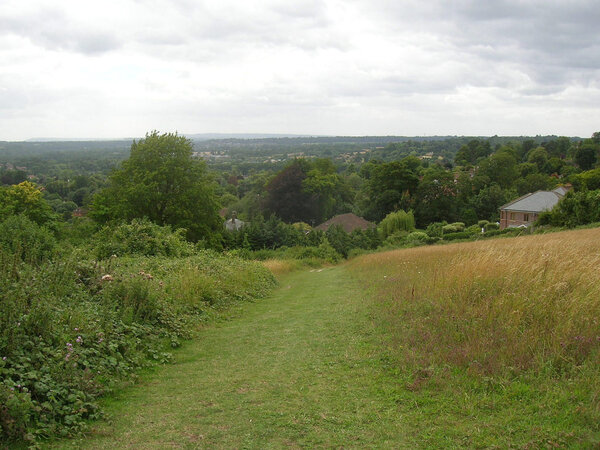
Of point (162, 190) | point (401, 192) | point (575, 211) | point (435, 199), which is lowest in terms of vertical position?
point (435, 199)

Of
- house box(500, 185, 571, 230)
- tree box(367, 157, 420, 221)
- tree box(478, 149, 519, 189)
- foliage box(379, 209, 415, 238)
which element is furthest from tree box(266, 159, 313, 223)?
tree box(478, 149, 519, 189)

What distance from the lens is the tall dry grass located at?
5.49 metres

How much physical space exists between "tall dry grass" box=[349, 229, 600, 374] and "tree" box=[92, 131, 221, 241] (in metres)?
25.3

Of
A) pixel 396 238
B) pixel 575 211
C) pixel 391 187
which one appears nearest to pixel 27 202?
pixel 396 238

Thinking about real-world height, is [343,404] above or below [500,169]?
below

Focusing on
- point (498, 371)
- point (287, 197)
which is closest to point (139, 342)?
point (498, 371)

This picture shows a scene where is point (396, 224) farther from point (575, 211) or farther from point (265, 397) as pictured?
point (265, 397)

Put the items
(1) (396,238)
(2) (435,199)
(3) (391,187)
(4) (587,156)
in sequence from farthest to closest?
(4) (587,156) < (3) (391,187) < (2) (435,199) < (1) (396,238)

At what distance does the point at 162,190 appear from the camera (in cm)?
3309

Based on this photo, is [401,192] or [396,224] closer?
[396,224]

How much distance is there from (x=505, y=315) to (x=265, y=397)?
11.3 ft

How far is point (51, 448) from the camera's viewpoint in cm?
429

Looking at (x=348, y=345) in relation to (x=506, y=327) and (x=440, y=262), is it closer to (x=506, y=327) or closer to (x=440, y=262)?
(x=506, y=327)

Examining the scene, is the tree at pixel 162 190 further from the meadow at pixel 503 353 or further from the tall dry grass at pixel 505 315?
the meadow at pixel 503 353
